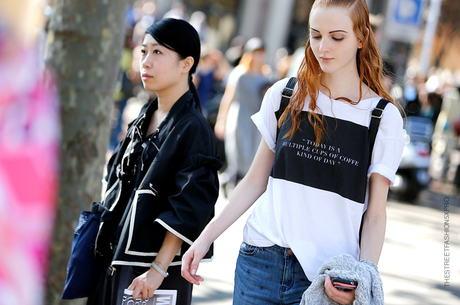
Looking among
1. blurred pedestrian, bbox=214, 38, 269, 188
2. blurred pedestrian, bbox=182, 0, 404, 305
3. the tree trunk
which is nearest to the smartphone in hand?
blurred pedestrian, bbox=182, 0, 404, 305

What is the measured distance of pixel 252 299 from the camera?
2348 mm

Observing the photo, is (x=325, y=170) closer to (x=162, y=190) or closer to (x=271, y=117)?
(x=271, y=117)

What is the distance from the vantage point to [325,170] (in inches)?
87.6

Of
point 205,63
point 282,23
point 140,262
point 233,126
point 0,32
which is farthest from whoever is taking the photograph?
point 282,23

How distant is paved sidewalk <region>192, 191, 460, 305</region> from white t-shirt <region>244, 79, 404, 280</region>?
248 centimetres

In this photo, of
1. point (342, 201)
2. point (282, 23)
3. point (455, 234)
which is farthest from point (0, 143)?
point (282, 23)

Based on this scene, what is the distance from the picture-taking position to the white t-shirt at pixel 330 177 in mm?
2199

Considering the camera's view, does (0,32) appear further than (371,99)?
No

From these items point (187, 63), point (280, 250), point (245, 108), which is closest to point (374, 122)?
point (280, 250)

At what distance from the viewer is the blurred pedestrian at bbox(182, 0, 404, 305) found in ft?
7.23

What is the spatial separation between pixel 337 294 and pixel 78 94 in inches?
84.4

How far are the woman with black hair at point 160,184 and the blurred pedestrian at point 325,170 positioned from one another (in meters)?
0.25

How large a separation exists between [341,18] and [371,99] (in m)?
0.32

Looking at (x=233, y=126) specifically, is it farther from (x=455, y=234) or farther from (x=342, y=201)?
(x=342, y=201)
